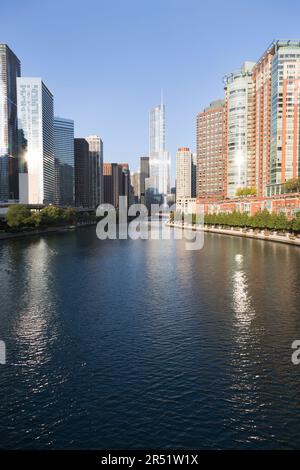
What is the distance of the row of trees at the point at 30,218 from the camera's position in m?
120

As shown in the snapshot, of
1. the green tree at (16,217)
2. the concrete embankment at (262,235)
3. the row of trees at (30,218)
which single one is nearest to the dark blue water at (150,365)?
the concrete embankment at (262,235)

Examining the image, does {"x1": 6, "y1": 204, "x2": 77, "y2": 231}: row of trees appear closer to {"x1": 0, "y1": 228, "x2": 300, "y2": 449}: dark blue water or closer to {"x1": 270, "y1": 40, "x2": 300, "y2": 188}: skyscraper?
{"x1": 0, "y1": 228, "x2": 300, "y2": 449}: dark blue water

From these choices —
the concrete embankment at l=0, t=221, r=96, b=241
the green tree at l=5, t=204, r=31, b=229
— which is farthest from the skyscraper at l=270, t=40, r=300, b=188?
the green tree at l=5, t=204, r=31, b=229

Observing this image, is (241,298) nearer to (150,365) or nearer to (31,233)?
(150,365)

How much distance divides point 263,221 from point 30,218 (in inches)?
2843

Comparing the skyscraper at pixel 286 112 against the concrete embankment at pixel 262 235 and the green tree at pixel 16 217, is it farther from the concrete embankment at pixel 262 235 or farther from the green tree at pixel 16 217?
the green tree at pixel 16 217

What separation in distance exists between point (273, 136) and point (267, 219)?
6653 cm

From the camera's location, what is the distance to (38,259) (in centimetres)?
7262

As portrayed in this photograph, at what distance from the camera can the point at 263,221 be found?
113875mm

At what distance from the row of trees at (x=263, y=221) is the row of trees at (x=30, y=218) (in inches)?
2497

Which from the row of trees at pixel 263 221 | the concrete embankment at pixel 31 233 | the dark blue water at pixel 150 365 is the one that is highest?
the row of trees at pixel 263 221

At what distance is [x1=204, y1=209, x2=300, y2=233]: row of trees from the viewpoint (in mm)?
100050
